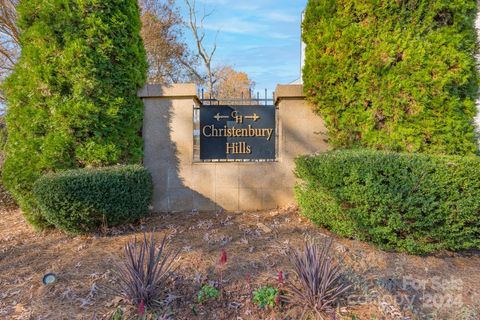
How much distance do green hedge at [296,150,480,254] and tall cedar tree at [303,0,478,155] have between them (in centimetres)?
88

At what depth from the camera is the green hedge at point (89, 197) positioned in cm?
351

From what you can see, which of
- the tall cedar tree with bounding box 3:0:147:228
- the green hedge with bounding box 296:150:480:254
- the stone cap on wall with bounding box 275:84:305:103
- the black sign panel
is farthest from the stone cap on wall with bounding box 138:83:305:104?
the green hedge with bounding box 296:150:480:254

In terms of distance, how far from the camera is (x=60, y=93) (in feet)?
13.7

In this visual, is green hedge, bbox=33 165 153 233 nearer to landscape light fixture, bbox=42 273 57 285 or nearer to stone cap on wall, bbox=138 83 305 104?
landscape light fixture, bbox=42 273 57 285

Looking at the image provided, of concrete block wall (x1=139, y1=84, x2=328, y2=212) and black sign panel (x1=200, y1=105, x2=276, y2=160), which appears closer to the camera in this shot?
concrete block wall (x1=139, y1=84, x2=328, y2=212)

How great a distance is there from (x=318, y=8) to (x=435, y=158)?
2612 millimetres

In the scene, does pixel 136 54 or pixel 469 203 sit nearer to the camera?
pixel 469 203

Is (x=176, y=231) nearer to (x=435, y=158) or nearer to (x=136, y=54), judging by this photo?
(x=136, y=54)

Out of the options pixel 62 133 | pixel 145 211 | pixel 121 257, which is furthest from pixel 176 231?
pixel 62 133

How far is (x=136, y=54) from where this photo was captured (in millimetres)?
4586

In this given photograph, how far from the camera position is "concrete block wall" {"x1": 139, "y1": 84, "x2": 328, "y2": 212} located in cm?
482

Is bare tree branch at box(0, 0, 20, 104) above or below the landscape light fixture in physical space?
above

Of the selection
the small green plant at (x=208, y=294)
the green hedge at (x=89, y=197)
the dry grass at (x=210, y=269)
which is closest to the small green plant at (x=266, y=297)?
the dry grass at (x=210, y=269)

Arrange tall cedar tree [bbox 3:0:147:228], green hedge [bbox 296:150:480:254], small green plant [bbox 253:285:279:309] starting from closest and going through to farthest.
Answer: small green plant [bbox 253:285:279:309]
green hedge [bbox 296:150:480:254]
tall cedar tree [bbox 3:0:147:228]
